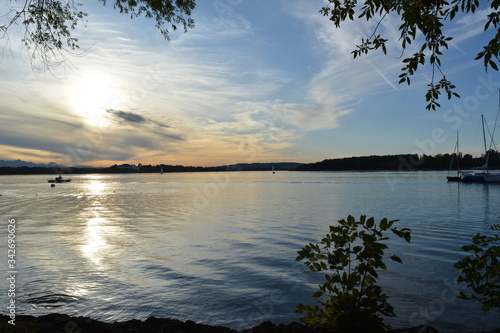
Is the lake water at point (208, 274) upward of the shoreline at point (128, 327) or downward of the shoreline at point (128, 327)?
downward

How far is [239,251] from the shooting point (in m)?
17.1

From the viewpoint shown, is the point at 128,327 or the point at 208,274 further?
the point at 208,274

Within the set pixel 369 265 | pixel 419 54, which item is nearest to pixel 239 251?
pixel 369 265

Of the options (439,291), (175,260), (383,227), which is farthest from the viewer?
(175,260)

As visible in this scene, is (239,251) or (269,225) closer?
(239,251)

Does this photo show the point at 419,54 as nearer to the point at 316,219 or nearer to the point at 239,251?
the point at 239,251

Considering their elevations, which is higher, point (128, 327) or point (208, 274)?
point (128, 327)

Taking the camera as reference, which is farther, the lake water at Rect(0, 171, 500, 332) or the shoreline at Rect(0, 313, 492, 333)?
the lake water at Rect(0, 171, 500, 332)

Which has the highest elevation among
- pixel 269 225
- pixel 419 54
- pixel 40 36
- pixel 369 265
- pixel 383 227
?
pixel 40 36

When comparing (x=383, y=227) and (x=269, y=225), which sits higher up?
(x=383, y=227)

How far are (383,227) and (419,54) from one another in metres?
3.06

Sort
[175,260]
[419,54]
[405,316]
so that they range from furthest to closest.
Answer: [175,260], [405,316], [419,54]

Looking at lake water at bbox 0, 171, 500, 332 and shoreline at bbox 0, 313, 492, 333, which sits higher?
shoreline at bbox 0, 313, 492, 333

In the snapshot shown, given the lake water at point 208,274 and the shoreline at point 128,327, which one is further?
the lake water at point 208,274
